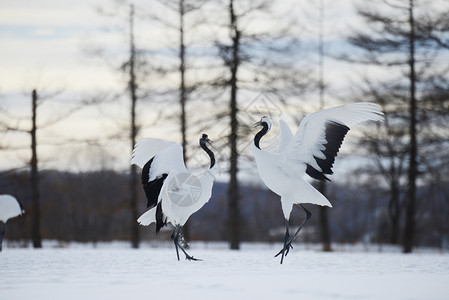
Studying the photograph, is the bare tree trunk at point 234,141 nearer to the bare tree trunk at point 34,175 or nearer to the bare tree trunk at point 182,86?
the bare tree trunk at point 182,86

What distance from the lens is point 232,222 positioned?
1847cm

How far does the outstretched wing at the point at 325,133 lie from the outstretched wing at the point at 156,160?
6.39 feet

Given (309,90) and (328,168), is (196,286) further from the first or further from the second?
(309,90)

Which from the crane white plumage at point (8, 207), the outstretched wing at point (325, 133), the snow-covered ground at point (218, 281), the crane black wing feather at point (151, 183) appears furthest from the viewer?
the crane white plumage at point (8, 207)


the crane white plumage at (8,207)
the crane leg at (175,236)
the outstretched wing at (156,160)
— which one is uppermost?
the outstretched wing at (156,160)

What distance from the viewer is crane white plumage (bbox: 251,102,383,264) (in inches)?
367

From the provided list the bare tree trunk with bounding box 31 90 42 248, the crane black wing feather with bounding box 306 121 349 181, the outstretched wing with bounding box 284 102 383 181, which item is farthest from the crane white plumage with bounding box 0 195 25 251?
the crane black wing feather with bounding box 306 121 349 181

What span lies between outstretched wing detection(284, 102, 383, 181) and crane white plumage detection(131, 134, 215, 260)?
5.22 ft

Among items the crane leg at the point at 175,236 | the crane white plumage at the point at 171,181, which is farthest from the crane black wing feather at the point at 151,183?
the crane leg at the point at 175,236

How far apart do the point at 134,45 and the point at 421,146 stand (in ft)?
32.3

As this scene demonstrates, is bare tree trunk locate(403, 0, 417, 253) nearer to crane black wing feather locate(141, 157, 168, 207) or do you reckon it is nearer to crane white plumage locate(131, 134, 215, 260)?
crane white plumage locate(131, 134, 215, 260)

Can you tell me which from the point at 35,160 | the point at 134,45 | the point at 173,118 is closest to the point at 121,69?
the point at 134,45

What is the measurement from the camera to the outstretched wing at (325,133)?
929 cm

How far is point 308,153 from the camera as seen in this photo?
31.8 ft
